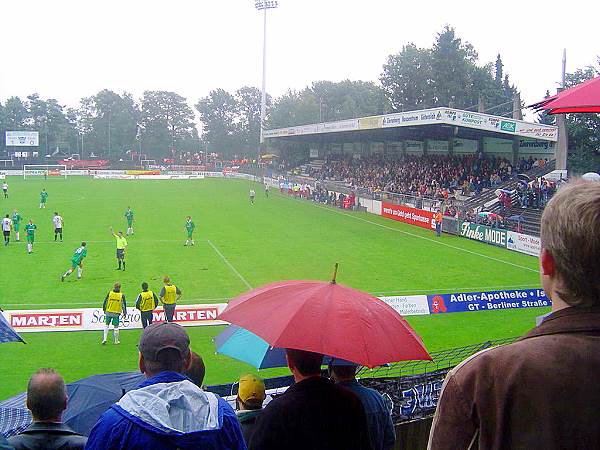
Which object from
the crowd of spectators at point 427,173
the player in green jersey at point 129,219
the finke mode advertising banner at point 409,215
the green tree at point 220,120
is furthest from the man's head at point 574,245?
the green tree at point 220,120

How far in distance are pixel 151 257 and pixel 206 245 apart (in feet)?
13.4

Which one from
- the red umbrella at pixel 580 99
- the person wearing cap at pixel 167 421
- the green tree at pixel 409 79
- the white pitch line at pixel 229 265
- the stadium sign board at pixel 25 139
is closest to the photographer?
the person wearing cap at pixel 167 421

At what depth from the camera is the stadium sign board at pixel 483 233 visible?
33.5 m

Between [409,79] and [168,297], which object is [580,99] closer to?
[168,297]

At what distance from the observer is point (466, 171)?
4772 centimetres

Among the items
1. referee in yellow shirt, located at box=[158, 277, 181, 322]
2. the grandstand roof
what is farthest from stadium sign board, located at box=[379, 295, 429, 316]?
the grandstand roof

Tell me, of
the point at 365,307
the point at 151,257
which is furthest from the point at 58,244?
the point at 365,307

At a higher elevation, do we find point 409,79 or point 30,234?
point 409,79

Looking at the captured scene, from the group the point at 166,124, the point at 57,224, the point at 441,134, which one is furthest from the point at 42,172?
→ the point at 57,224

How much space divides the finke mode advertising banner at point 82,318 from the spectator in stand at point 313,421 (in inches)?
513

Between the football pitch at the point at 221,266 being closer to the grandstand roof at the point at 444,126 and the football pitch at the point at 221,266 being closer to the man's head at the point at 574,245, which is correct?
the grandstand roof at the point at 444,126

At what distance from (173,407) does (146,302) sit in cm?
1363

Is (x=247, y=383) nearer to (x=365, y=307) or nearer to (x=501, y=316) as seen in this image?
(x=365, y=307)

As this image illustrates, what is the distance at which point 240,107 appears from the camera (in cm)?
13438
